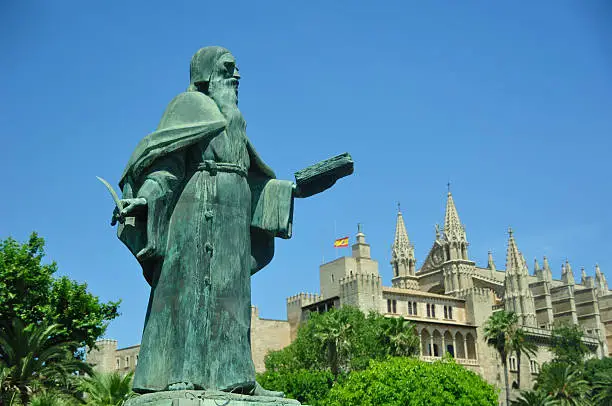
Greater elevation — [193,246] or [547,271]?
[547,271]

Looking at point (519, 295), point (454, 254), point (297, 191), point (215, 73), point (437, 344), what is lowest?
point (297, 191)

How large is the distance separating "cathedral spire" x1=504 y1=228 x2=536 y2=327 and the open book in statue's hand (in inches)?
3709

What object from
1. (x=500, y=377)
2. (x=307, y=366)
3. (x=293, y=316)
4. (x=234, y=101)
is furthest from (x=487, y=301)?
(x=234, y=101)

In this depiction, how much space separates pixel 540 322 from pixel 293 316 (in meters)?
41.4

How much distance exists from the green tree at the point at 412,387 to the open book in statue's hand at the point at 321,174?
33.7m

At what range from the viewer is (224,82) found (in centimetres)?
775

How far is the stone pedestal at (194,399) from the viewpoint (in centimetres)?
620

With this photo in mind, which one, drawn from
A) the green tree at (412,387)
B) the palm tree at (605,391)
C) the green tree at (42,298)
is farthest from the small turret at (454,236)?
the green tree at (42,298)

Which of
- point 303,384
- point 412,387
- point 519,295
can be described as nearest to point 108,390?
point 412,387

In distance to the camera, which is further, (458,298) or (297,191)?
(458,298)

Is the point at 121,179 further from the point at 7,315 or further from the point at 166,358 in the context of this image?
the point at 7,315

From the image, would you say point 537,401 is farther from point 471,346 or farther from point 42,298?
point 42,298

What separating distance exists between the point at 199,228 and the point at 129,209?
675mm

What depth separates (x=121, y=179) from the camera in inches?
288
